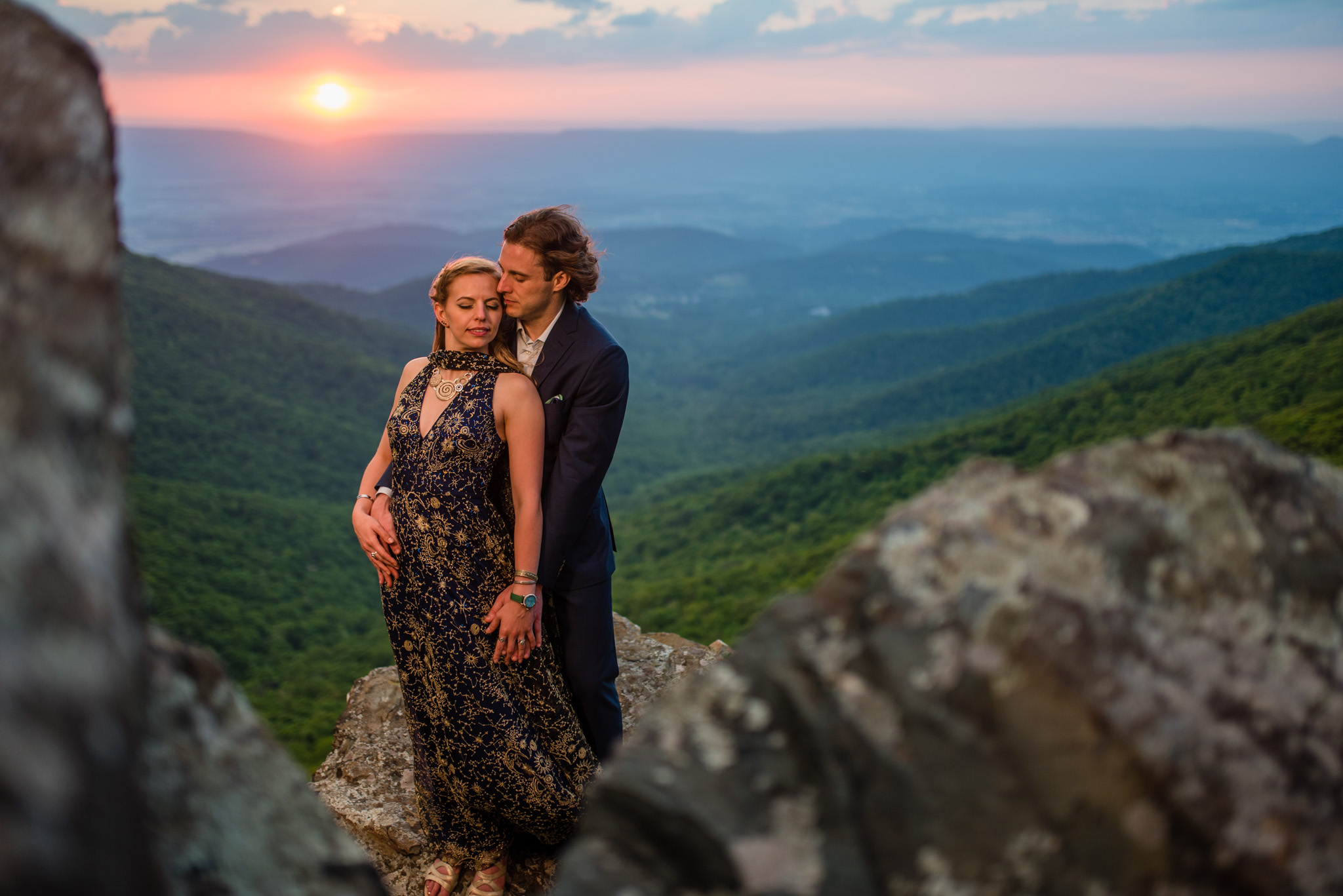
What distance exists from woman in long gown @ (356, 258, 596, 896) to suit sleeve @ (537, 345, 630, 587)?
124mm

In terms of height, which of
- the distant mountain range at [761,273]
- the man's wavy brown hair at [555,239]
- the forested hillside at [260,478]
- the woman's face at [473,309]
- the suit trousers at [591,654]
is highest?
the distant mountain range at [761,273]

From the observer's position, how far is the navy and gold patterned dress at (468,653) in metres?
3.45

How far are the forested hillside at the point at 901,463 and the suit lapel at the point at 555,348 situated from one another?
11.0m

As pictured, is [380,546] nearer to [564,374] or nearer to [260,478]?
[564,374]

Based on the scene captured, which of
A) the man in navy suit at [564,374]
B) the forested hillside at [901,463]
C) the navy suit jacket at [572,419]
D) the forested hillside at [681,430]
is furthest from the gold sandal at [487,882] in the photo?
the forested hillside at [901,463]

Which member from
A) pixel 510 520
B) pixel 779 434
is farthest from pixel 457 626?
pixel 779 434

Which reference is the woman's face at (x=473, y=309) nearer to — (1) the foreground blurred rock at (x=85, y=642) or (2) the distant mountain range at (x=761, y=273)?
(1) the foreground blurred rock at (x=85, y=642)

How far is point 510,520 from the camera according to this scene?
143 inches

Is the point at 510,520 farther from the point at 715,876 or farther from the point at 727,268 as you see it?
the point at 727,268

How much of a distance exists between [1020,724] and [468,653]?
274 cm

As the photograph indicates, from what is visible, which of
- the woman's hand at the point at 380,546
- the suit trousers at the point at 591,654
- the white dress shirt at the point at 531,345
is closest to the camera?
the woman's hand at the point at 380,546

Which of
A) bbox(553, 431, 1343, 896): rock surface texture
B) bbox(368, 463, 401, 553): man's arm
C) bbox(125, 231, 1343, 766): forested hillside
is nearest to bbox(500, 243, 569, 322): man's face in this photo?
bbox(368, 463, 401, 553): man's arm

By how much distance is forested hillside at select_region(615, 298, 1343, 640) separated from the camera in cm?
1823

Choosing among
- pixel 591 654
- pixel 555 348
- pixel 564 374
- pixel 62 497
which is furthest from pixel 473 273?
pixel 62 497
